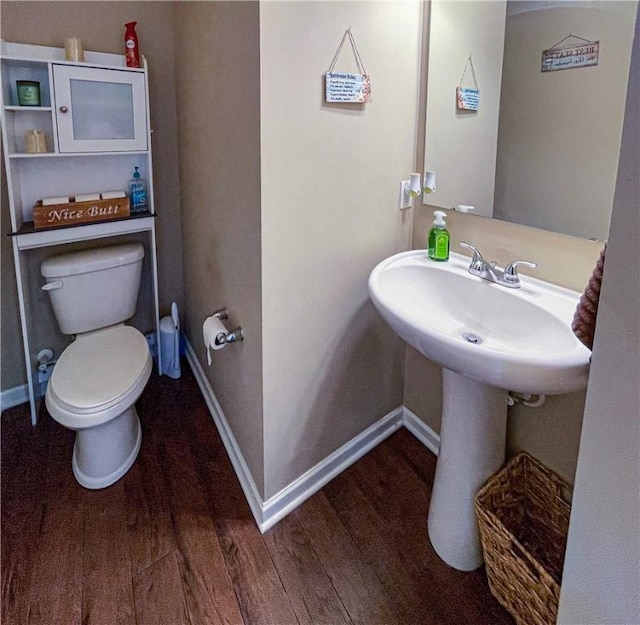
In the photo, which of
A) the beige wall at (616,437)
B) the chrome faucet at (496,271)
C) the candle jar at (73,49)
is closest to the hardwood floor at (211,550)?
the beige wall at (616,437)

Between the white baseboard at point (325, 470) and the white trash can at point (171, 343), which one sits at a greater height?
the white trash can at point (171, 343)

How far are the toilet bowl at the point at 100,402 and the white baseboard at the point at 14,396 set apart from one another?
499 millimetres

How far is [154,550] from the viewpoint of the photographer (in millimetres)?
1538

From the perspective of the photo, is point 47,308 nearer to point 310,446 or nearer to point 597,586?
point 310,446

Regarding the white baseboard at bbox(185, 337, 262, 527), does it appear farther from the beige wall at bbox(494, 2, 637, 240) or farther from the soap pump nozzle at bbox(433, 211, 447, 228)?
the beige wall at bbox(494, 2, 637, 240)

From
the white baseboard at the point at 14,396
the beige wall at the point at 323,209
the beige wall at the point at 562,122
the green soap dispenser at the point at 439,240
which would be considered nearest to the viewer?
the beige wall at the point at 562,122

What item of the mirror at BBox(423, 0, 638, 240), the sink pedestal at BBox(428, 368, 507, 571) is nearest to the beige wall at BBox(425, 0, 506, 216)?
the mirror at BBox(423, 0, 638, 240)

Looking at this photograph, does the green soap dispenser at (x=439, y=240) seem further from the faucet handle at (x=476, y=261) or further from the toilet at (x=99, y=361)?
the toilet at (x=99, y=361)

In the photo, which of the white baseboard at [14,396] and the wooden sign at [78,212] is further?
the white baseboard at [14,396]

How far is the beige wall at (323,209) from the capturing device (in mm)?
1305

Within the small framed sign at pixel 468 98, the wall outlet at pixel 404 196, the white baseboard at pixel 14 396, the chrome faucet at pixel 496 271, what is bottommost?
the white baseboard at pixel 14 396

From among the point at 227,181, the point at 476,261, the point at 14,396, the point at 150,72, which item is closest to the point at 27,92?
the point at 150,72

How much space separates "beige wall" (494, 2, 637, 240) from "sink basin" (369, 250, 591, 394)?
224 millimetres

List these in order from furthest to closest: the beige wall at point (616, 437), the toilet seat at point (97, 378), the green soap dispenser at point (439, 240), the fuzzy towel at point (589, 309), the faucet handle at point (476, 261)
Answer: the toilet seat at point (97, 378)
the green soap dispenser at point (439, 240)
the faucet handle at point (476, 261)
the fuzzy towel at point (589, 309)
the beige wall at point (616, 437)
